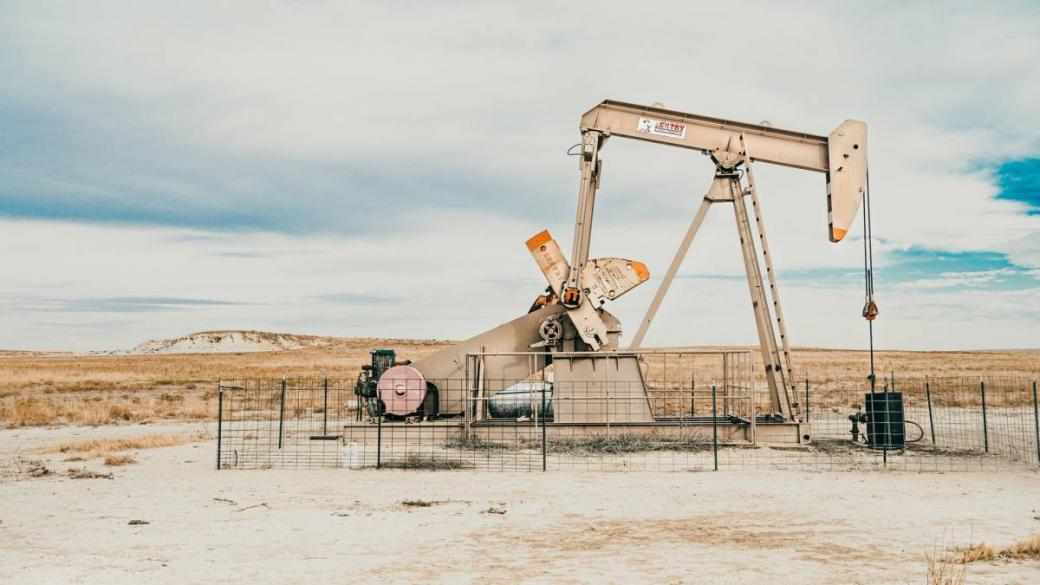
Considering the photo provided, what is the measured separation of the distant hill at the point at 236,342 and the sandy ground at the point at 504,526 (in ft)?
369

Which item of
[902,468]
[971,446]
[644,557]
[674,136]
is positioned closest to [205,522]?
[644,557]

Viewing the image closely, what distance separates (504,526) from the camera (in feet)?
24.3

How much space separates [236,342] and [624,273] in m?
119

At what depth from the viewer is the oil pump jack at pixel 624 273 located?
1287 centimetres

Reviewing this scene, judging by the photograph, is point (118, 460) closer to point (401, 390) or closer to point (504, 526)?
point (401, 390)

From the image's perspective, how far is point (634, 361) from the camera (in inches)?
514

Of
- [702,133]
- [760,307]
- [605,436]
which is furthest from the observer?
[702,133]

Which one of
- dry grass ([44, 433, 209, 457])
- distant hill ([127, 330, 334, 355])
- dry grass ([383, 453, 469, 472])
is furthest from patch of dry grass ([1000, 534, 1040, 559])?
distant hill ([127, 330, 334, 355])

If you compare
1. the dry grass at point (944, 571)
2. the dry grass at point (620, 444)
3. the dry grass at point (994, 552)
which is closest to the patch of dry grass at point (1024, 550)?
the dry grass at point (994, 552)

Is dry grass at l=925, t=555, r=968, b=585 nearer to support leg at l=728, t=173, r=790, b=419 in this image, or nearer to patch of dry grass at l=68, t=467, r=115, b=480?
support leg at l=728, t=173, r=790, b=419

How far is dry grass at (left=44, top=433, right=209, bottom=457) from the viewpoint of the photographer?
13.0 m

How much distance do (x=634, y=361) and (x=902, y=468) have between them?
3973 mm

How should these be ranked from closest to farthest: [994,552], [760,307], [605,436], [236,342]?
[994,552], [605,436], [760,307], [236,342]

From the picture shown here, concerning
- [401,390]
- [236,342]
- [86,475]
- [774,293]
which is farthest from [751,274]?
[236,342]
